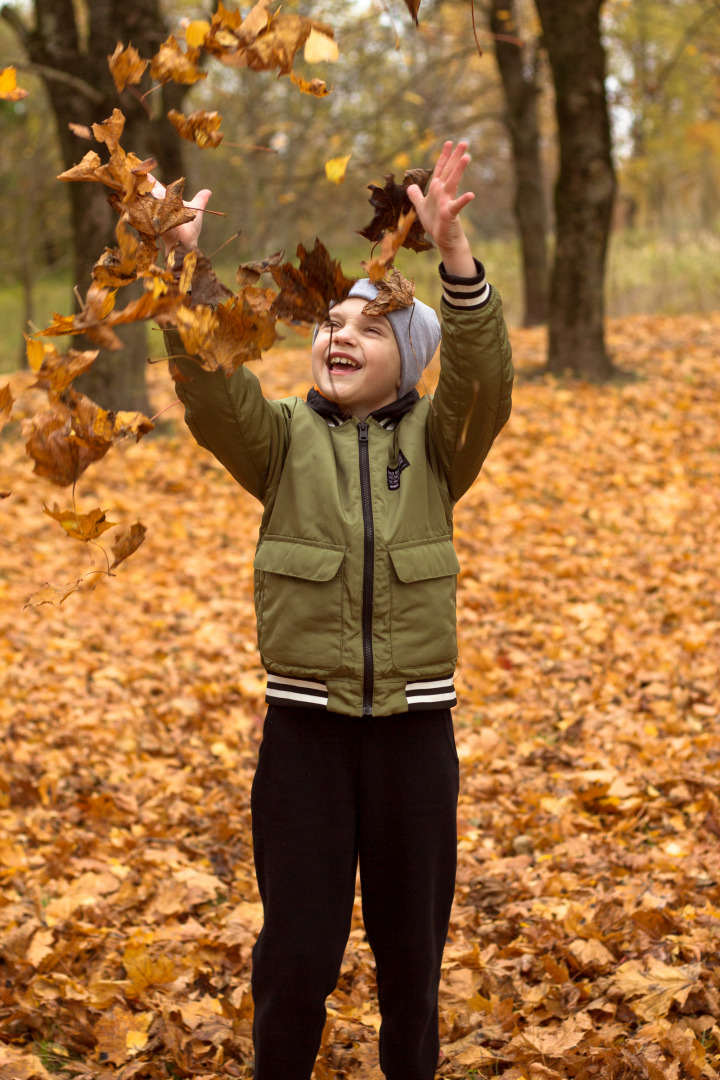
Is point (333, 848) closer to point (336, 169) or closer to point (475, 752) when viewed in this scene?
point (336, 169)

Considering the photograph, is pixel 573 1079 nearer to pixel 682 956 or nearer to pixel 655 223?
pixel 682 956

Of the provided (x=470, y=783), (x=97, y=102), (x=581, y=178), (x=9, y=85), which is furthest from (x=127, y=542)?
(x=581, y=178)

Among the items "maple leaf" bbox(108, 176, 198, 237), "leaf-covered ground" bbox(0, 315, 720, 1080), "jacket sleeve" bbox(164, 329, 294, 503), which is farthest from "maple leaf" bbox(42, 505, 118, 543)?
"leaf-covered ground" bbox(0, 315, 720, 1080)

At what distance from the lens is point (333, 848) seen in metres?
2.01

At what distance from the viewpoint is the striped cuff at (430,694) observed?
200cm

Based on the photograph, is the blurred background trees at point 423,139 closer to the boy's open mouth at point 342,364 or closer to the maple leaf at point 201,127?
the maple leaf at point 201,127

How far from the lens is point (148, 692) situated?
16.6ft

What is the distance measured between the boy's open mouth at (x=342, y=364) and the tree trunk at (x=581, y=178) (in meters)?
7.87

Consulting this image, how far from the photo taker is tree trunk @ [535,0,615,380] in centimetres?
911

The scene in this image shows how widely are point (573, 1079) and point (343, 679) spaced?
47.4 inches

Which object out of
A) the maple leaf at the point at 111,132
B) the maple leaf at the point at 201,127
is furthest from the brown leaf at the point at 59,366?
the maple leaf at the point at 201,127

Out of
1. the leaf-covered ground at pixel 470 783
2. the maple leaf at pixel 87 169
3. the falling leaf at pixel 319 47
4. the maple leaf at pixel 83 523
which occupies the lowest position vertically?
the leaf-covered ground at pixel 470 783

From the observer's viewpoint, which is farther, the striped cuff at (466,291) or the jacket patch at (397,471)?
the jacket patch at (397,471)

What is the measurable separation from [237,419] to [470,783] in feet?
8.45
